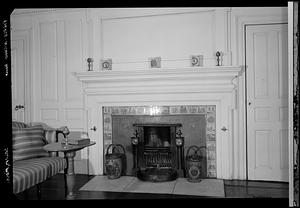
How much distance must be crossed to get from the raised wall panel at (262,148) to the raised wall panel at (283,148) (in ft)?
0.50

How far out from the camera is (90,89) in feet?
13.8

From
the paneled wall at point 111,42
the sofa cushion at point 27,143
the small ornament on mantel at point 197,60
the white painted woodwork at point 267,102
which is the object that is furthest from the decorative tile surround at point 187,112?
the sofa cushion at point 27,143

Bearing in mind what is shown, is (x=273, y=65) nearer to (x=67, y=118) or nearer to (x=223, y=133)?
(x=223, y=133)

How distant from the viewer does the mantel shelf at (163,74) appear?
12.4ft

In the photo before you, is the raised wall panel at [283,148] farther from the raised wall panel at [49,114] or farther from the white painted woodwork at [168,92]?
the raised wall panel at [49,114]

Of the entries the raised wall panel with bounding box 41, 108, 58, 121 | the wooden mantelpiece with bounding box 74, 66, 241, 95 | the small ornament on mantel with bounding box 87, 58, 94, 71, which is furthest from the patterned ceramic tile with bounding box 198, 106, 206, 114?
the raised wall panel with bounding box 41, 108, 58, 121

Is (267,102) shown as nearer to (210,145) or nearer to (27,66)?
(210,145)

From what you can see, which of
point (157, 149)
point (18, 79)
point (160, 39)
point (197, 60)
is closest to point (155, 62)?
point (160, 39)

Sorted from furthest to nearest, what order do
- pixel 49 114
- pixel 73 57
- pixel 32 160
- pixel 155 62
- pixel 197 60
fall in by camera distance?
1. pixel 49 114
2. pixel 73 57
3. pixel 155 62
4. pixel 197 60
5. pixel 32 160

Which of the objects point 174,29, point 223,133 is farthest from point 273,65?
point 174,29

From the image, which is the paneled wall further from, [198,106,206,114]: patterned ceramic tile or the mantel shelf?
[198,106,206,114]: patterned ceramic tile

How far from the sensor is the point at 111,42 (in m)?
4.21

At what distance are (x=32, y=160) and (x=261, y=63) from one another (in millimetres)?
3137

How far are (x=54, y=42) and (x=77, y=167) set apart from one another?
197 cm
